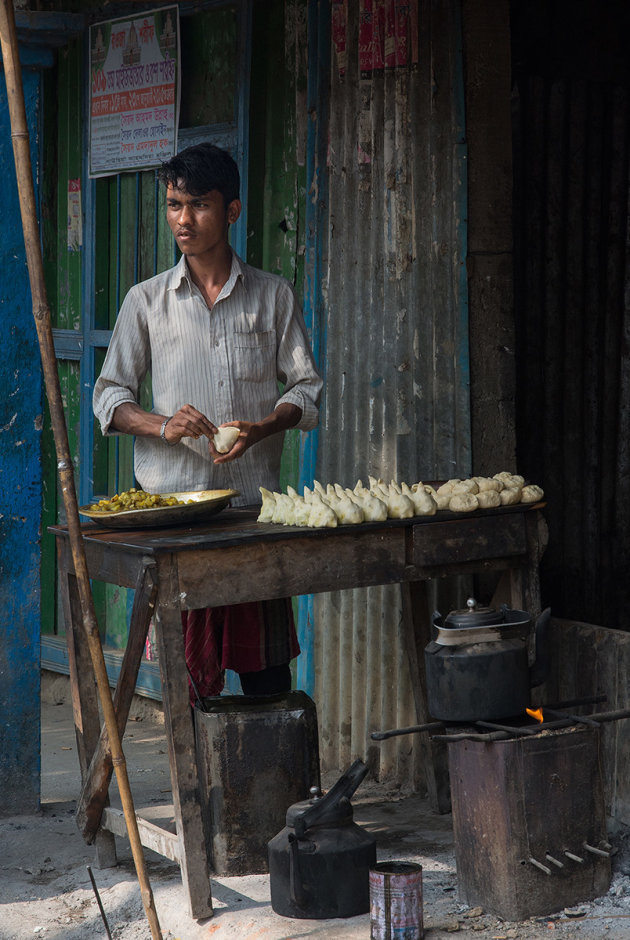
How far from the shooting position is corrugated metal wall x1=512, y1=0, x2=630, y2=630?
559 cm

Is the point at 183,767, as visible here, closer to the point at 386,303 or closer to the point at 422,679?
the point at 422,679

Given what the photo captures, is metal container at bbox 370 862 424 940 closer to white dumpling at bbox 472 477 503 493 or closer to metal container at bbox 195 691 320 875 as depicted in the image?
metal container at bbox 195 691 320 875

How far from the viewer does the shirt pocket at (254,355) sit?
4.61 m

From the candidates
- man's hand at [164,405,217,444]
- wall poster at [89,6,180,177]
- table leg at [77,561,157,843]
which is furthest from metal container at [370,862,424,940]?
wall poster at [89,6,180,177]

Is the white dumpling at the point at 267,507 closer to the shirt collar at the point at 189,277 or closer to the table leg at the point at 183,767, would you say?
the table leg at the point at 183,767

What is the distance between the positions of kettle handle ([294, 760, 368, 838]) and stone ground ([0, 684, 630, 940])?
0.31 meters

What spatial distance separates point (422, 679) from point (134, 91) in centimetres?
324

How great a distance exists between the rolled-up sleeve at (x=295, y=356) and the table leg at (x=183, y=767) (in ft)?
3.60

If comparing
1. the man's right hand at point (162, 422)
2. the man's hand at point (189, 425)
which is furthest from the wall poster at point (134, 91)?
the man's hand at point (189, 425)

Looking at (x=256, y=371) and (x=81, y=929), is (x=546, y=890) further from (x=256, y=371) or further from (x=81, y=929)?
(x=256, y=371)

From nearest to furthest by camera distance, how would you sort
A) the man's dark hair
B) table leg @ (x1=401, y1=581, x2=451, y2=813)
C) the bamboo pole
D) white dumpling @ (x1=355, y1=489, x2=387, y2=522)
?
the bamboo pole, white dumpling @ (x1=355, y1=489, x2=387, y2=522), the man's dark hair, table leg @ (x1=401, y1=581, x2=451, y2=813)

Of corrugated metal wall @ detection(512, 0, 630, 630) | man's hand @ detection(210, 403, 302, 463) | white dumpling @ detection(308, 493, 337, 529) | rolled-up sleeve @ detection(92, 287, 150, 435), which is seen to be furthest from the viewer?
corrugated metal wall @ detection(512, 0, 630, 630)

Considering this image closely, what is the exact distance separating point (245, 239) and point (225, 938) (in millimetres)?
3085

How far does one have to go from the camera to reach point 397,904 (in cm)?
364
